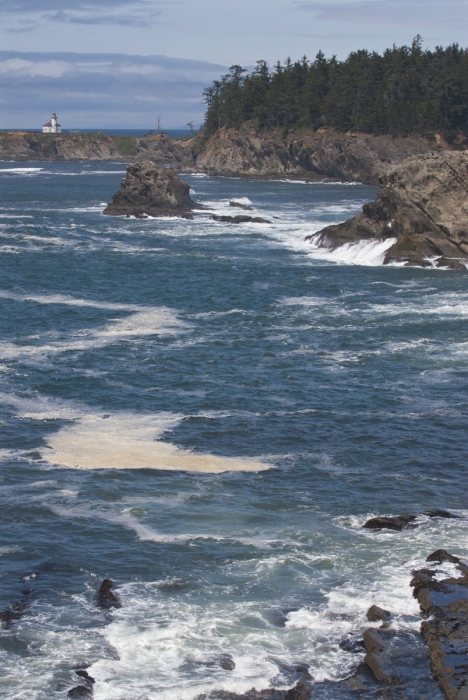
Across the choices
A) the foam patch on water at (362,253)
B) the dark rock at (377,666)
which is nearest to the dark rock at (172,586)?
the dark rock at (377,666)

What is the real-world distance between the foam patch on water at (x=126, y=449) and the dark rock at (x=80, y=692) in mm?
11792

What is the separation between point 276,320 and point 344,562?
2766cm

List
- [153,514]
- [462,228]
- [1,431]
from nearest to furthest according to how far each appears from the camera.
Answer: [153,514], [1,431], [462,228]

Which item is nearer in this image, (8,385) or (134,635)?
(134,635)

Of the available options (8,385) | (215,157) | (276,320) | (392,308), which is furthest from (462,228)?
(215,157)

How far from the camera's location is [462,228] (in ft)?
216

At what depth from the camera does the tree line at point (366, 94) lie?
480 ft

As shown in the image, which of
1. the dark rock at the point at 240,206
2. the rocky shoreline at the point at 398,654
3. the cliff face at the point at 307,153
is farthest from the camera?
the cliff face at the point at 307,153

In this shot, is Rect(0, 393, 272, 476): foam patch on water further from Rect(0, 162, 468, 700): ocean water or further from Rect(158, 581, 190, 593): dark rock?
Rect(158, 581, 190, 593): dark rock

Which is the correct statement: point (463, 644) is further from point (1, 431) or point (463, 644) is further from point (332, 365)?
point (332, 365)

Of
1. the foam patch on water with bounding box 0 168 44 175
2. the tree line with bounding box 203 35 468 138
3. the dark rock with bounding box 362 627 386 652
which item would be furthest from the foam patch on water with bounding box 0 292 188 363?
the foam patch on water with bounding box 0 168 44 175

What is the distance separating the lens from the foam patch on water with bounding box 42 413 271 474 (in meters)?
29.1

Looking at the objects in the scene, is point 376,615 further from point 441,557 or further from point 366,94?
point 366,94

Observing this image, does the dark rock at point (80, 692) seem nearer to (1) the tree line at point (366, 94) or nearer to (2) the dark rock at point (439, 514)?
(2) the dark rock at point (439, 514)
